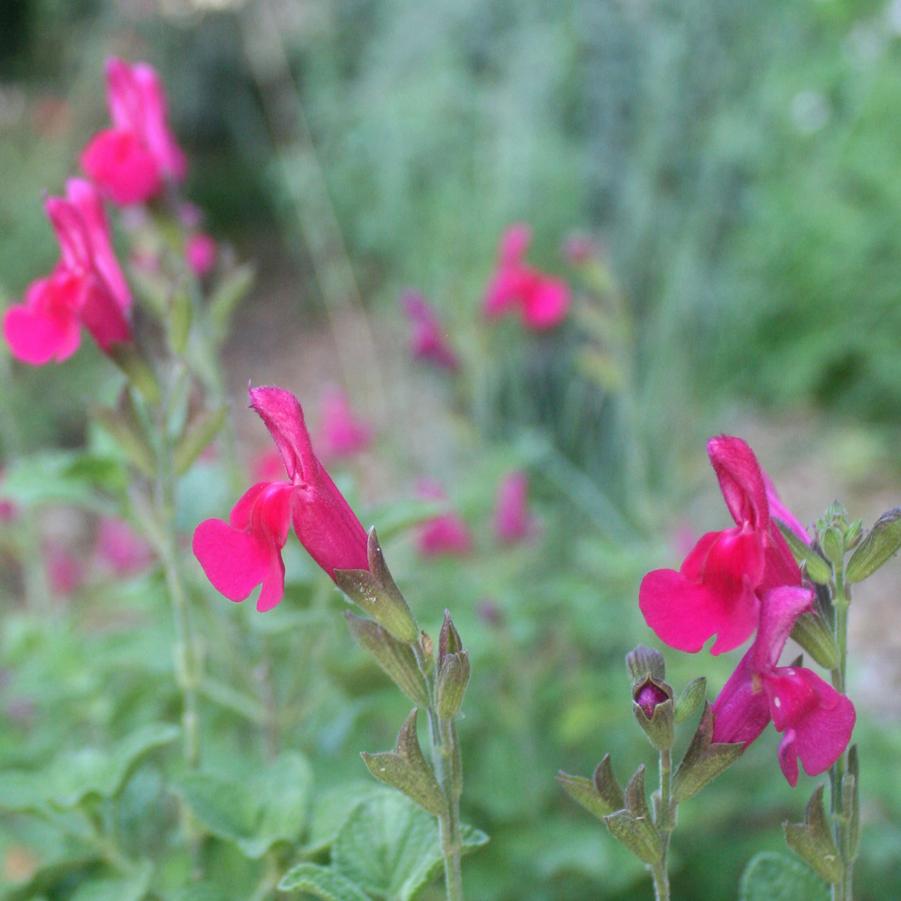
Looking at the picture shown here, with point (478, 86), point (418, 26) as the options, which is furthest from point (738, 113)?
point (418, 26)

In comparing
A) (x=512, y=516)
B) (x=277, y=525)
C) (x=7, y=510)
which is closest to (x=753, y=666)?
(x=277, y=525)

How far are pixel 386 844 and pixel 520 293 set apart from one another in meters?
1.39

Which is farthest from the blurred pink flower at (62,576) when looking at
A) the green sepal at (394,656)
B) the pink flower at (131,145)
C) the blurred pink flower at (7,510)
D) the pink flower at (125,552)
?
the green sepal at (394,656)

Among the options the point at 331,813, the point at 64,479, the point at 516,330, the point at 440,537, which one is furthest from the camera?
the point at 516,330

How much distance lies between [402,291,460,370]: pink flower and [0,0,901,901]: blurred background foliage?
7 cm

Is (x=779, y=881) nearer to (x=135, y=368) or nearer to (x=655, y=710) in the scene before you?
(x=655, y=710)

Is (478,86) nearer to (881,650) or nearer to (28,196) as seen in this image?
(28,196)

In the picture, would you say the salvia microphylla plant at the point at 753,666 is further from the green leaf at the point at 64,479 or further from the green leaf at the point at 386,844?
the green leaf at the point at 64,479

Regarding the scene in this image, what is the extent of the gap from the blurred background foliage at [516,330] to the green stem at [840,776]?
1.81 ft

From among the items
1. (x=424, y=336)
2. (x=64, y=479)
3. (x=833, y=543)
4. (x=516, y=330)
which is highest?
(x=516, y=330)

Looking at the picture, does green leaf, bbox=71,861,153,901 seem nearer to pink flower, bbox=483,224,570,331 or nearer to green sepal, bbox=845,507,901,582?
green sepal, bbox=845,507,901,582

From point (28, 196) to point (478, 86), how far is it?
1989mm

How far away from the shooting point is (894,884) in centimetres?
154

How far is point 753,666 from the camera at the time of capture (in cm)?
64
